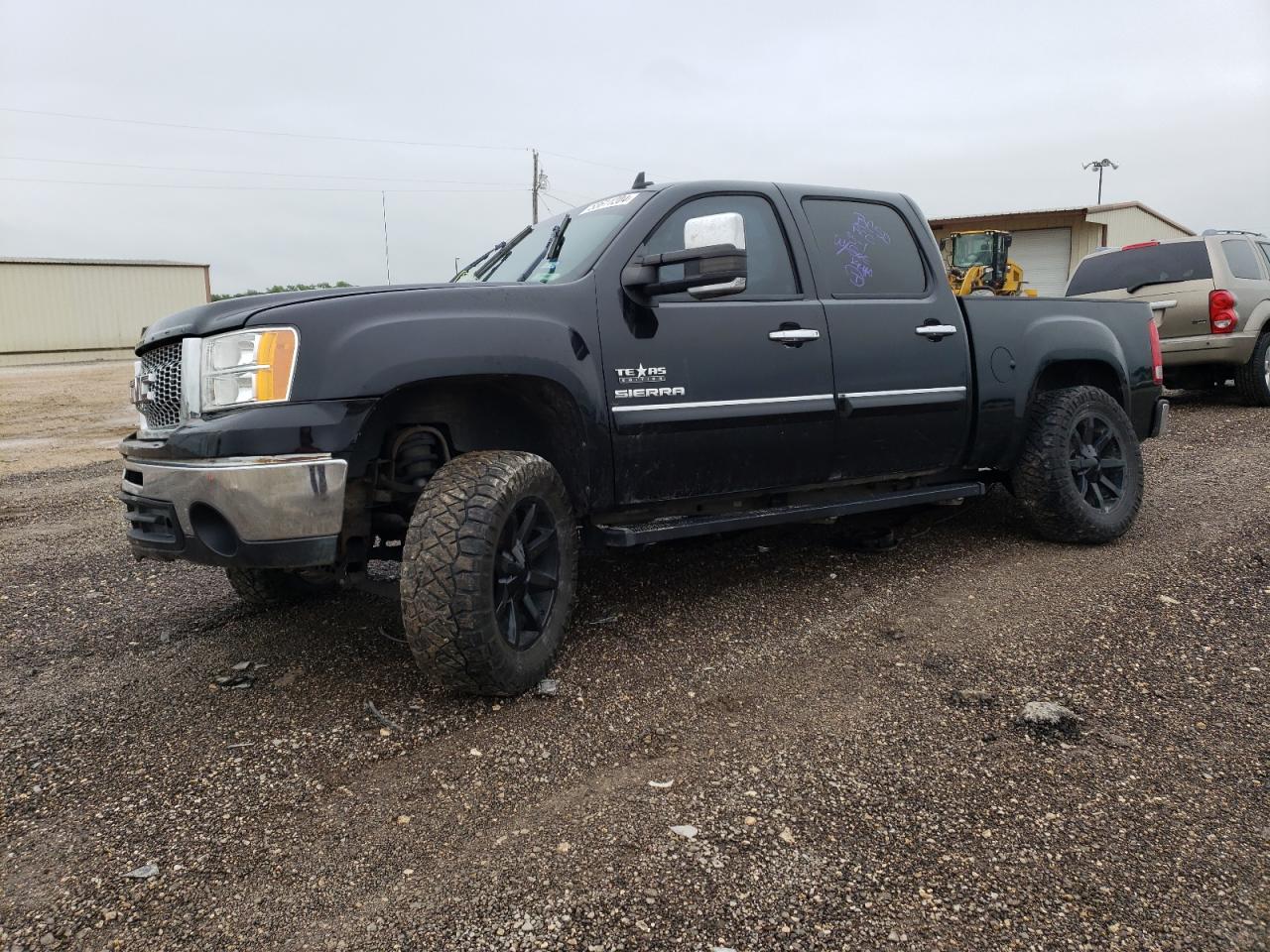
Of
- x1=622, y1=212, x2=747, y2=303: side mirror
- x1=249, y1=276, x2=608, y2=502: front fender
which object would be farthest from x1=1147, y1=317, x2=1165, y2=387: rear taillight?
x1=249, y1=276, x2=608, y2=502: front fender

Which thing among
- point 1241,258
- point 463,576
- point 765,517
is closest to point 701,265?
point 765,517

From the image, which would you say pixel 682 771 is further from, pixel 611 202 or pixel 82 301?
pixel 82 301

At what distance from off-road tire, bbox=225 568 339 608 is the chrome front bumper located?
1.06 m

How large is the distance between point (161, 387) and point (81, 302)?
36070 mm

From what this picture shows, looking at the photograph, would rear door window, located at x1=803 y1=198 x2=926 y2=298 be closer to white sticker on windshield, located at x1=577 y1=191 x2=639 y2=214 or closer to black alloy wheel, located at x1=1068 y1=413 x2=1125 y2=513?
white sticker on windshield, located at x1=577 y1=191 x2=639 y2=214

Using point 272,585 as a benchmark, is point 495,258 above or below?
above

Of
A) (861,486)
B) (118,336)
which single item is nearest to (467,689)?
(861,486)

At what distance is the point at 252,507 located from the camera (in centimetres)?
284

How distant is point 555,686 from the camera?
329cm

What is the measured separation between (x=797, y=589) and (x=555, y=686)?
5.00 ft

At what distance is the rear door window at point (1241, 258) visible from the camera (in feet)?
30.8

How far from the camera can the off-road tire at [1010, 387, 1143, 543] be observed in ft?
15.6

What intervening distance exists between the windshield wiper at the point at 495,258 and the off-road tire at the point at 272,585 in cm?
154

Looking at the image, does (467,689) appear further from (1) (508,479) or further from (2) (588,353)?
(2) (588,353)
